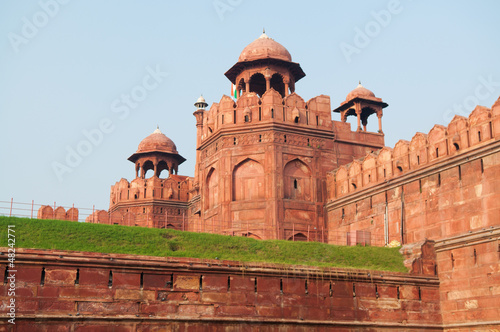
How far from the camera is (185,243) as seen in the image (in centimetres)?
1861

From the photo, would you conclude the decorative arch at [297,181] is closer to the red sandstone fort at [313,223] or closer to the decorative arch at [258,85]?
the red sandstone fort at [313,223]

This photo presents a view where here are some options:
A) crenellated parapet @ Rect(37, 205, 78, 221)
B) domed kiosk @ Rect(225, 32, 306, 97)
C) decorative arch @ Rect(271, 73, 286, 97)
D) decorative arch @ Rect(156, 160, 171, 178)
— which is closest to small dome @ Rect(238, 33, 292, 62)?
domed kiosk @ Rect(225, 32, 306, 97)

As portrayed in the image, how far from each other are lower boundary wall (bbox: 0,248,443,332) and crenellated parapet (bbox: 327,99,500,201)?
14.0 ft

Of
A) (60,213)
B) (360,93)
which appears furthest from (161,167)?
(360,93)

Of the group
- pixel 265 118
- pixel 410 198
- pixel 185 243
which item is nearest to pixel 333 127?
pixel 265 118

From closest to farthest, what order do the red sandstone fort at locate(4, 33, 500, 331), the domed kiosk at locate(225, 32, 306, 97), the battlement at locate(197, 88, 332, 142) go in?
the red sandstone fort at locate(4, 33, 500, 331), the battlement at locate(197, 88, 332, 142), the domed kiosk at locate(225, 32, 306, 97)

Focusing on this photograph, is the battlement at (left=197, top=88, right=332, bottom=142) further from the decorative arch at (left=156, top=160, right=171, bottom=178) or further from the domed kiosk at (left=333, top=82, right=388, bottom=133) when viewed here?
the decorative arch at (left=156, top=160, right=171, bottom=178)

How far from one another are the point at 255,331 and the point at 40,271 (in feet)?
19.3

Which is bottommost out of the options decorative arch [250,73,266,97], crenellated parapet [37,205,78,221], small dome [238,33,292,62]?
crenellated parapet [37,205,78,221]

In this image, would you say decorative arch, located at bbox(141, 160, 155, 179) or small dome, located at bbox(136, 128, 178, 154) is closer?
small dome, located at bbox(136, 128, 178, 154)

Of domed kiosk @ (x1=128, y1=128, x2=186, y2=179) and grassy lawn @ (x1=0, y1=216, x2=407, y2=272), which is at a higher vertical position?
domed kiosk @ (x1=128, y1=128, x2=186, y2=179)

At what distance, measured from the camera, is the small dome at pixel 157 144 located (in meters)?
37.6

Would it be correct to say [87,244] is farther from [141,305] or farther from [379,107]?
[379,107]

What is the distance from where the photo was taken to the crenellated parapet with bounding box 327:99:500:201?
1945cm
